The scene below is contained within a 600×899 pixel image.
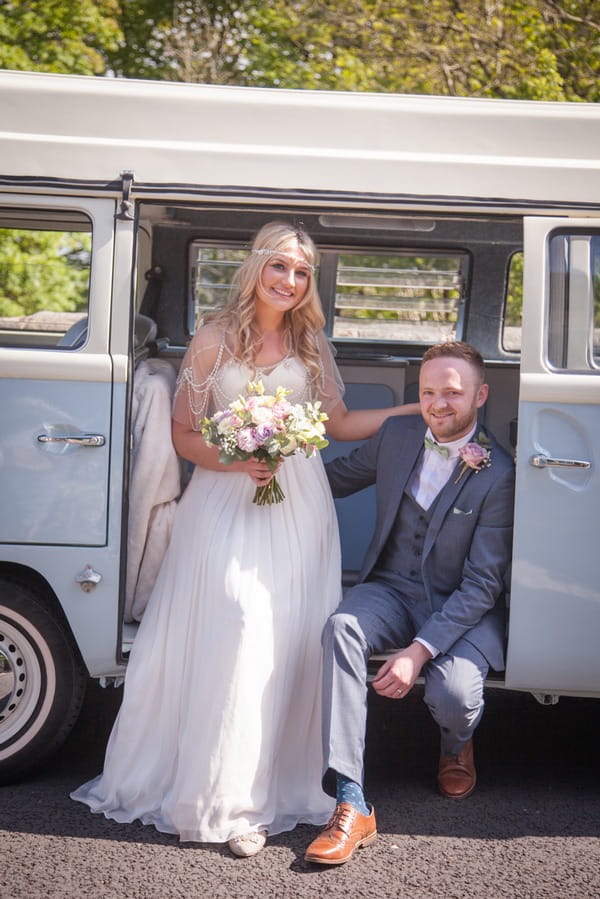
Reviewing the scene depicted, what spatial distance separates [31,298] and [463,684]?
4.51 m

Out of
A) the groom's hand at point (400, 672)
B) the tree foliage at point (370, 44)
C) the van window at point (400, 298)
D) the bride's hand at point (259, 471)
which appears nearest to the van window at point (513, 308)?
the van window at point (400, 298)

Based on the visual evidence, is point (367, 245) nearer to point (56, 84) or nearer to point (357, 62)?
point (56, 84)

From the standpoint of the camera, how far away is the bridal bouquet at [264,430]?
12.2 ft

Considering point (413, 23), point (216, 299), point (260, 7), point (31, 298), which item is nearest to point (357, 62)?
point (413, 23)

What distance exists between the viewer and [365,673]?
373 centimetres

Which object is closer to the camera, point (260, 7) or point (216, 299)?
point (216, 299)

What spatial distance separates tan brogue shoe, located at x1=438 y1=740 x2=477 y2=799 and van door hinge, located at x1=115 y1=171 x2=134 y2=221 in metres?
2.49

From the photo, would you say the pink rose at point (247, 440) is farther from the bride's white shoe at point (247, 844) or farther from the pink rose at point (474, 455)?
the bride's white shoe at point (247, 844)

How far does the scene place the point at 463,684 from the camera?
12.3ft

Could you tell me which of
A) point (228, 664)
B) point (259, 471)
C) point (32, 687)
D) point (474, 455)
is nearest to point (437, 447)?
point (474, 455)

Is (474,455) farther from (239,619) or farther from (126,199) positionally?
(126,199)

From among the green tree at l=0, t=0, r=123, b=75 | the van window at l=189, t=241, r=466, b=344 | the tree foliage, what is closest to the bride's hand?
the van window at l=189, t=241, r=466, b=344

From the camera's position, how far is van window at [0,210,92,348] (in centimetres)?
431

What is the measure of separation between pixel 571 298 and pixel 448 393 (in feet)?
1.94
